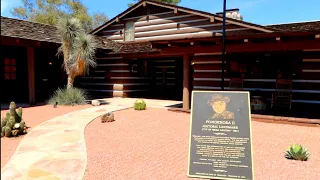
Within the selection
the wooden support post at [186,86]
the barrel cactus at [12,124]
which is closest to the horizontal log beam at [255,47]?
the wooden support post at [186,86]

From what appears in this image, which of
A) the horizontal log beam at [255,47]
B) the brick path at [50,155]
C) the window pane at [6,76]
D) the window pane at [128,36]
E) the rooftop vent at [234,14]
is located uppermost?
the rooftop vent at [234,14]

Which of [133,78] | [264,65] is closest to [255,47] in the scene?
[264,65]

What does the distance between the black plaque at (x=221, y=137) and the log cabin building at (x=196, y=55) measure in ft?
13.3

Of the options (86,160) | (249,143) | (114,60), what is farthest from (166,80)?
(249,143)

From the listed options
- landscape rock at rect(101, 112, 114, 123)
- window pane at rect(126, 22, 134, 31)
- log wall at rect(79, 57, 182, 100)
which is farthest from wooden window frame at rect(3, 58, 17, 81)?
landscape rock at rect(101, 112, 114, 123)

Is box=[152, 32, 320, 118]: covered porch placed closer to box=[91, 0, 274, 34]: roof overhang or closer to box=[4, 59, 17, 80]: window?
box=[91, 0, 274, 34]: roof overhang

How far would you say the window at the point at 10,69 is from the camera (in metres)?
14.7

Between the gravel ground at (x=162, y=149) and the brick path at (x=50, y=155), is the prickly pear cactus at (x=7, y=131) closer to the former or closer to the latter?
the brick path at (x=50, y=155)

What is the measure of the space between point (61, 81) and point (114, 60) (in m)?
3.78

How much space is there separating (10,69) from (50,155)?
39.5ft

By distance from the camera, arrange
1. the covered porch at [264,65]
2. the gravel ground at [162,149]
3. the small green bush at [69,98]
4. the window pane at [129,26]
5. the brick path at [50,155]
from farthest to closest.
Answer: the window pane at [129,26], the small green bush at [69,98], the covered porch at [264,65], the gravel ground at [162,149], the brick path at [50,155]

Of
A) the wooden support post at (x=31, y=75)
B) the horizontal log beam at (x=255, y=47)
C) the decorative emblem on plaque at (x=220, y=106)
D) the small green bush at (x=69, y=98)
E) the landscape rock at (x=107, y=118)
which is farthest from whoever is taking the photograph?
the small green bush at (x=69, y=98)

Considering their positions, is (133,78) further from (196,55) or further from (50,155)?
(50,155)

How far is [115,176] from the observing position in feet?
14.1
